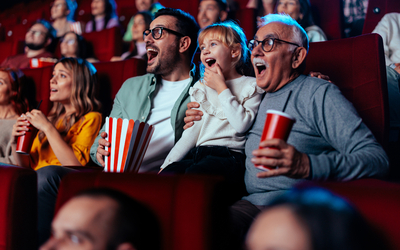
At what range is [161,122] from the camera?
3.85 feet

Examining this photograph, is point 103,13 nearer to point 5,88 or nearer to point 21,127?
point 5,88

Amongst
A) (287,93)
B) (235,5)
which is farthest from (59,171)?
(235,5)

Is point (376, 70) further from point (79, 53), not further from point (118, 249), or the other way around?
point (79, 53)

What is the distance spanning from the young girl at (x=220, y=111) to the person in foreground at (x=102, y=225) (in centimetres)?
35

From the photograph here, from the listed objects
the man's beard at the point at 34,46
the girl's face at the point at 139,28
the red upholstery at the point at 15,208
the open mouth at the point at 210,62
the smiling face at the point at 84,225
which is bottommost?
the red upholstery at the point at 15,208

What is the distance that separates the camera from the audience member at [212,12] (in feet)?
6.47

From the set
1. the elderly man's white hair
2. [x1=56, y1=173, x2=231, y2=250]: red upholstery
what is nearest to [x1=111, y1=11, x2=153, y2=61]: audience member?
the elderly man's white hair

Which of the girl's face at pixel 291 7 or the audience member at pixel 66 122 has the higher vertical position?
the girl's face at pixel 291 7

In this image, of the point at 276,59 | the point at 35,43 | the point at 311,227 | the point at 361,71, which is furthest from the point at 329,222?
the point at 35,43

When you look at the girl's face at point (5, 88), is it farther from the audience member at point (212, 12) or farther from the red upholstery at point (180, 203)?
the red upholstery at point (180, 203)

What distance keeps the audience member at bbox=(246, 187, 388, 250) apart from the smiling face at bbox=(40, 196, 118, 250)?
18 centimetres

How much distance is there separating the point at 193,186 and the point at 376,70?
2.25 ft

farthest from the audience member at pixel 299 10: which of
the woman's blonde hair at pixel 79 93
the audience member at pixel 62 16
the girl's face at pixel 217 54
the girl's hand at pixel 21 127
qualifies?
the audience member at pixel 62 16

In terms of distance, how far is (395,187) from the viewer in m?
0.47
